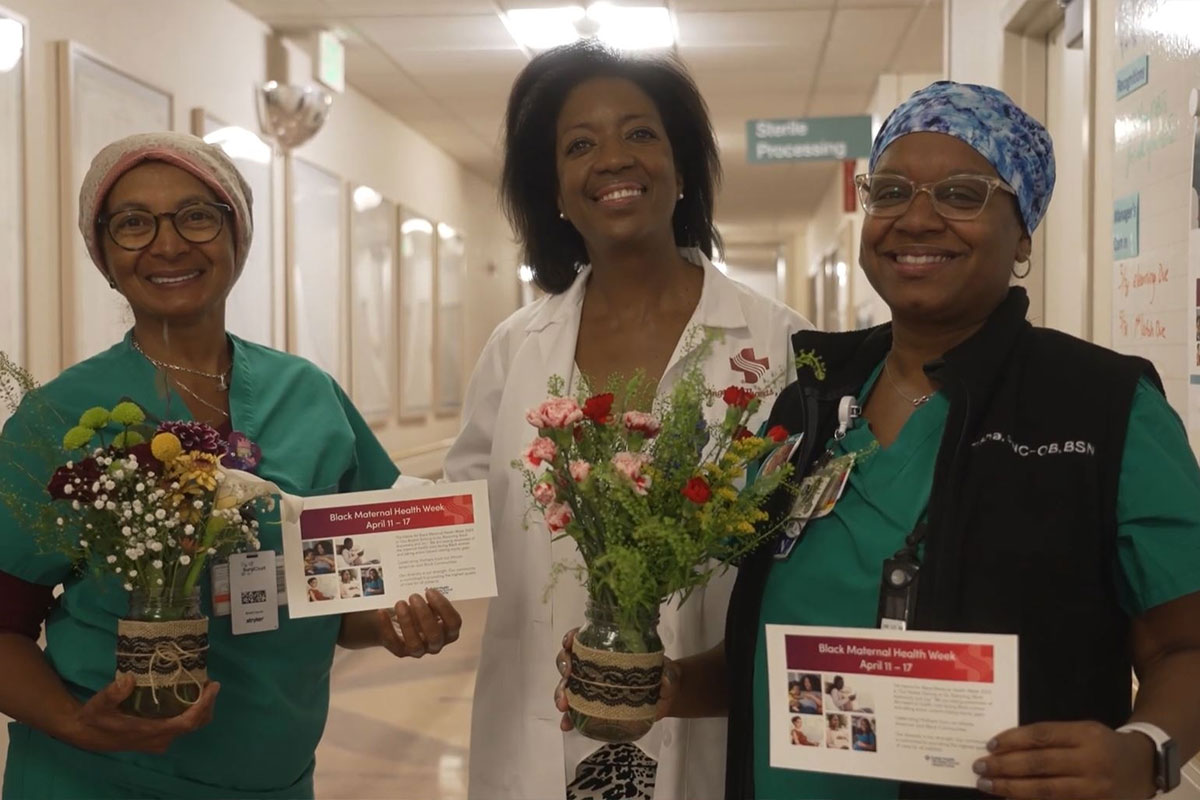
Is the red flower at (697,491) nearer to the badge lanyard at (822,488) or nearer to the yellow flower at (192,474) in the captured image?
the badge lanyard at (822,488)

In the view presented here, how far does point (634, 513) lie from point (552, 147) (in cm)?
110

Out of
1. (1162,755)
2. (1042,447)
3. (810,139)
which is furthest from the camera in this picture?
(810,139)

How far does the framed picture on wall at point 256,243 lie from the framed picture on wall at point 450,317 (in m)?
3.66

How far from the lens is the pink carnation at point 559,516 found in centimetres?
151

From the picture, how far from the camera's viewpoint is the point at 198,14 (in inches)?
220

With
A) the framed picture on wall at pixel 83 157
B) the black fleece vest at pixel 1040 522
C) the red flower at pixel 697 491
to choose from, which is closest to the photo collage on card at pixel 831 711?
the black fleece vest at pixel 1040 522

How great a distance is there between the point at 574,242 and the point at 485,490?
779 mm

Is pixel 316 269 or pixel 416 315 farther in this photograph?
pixel 416 315

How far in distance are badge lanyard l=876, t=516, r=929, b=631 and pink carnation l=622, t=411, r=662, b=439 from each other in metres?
0.33

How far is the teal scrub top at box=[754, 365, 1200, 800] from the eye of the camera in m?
1.25

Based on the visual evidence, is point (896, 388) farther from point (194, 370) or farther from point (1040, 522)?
point (194, 370)

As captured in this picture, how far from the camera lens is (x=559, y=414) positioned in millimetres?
1475

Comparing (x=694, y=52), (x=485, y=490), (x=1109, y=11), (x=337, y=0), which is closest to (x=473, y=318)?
(x=694, y=52)

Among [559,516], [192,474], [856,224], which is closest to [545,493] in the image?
[559,516]
